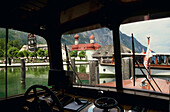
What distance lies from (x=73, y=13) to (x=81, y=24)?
26cm

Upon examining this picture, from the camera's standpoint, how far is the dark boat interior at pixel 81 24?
152 cm

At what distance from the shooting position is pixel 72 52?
2.99 m

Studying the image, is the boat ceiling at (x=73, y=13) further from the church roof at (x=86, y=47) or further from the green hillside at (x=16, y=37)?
the church roof at (x=86, y=47)

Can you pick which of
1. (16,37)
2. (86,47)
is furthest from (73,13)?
(16,37)

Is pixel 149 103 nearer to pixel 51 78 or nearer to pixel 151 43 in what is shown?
pixel 151 43

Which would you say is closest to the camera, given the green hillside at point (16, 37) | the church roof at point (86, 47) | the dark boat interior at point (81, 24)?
the dark boat interior at point (81, 24)

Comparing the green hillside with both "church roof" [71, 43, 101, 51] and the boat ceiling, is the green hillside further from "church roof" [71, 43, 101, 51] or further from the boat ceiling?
"church roof" [71, 43, 101, 51]

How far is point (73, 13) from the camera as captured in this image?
2.12 meters

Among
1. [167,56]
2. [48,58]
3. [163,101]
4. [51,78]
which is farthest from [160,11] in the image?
[48,58]

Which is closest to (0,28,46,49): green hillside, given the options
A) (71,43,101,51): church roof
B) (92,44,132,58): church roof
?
(71,43,101,51): church roof

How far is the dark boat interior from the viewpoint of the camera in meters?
1.52

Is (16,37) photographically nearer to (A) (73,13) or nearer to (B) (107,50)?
(A) (73,13)

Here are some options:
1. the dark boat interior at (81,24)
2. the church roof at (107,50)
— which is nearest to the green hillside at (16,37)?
the dark boat interior at (81,24)

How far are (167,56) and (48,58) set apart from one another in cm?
251
